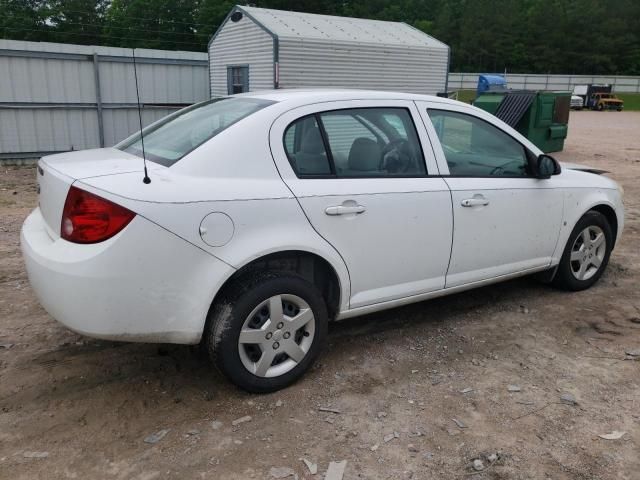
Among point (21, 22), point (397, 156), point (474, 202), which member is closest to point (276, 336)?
point (397, 156)

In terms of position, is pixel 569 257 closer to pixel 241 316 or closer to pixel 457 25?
pixel 241 316

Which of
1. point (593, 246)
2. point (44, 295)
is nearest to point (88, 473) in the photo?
point (44, 295)

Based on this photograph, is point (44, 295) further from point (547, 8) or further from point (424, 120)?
point (547, 8)

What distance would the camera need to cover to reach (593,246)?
4855 mm

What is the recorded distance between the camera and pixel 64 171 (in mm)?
3033

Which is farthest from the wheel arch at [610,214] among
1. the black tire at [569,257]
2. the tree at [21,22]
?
the tree at [21,22]

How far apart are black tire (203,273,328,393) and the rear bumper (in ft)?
0.35

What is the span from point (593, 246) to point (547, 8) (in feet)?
278

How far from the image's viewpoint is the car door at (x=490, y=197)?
3813 millimetres

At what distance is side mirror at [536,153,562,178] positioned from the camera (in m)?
4.20

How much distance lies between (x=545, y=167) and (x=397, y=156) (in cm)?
128

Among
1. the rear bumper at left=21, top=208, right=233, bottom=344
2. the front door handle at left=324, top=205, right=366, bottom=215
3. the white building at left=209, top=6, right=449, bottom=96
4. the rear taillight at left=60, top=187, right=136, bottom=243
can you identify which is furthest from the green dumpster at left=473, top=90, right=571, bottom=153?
the rear taillight at left=60, top=187, right=136, bottom=243

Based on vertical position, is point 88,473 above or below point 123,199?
below

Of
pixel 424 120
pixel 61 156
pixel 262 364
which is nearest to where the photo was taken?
pixel 262 364
